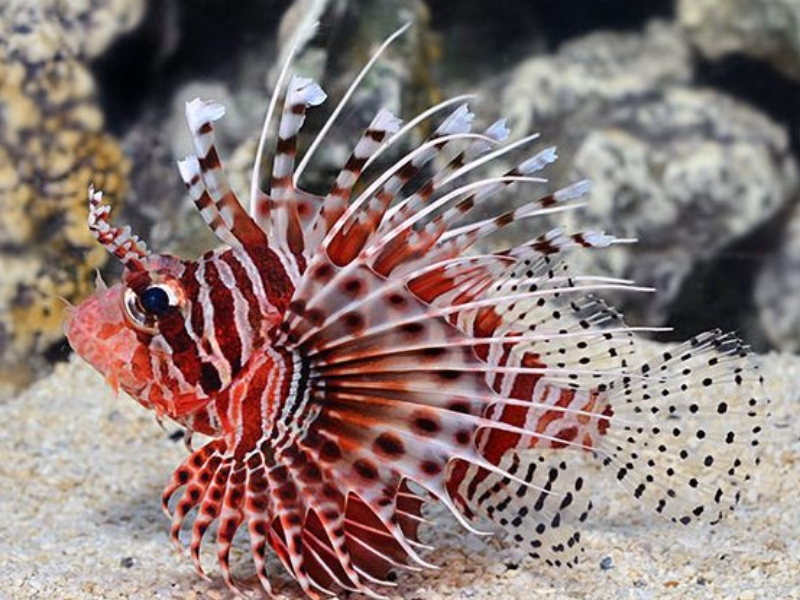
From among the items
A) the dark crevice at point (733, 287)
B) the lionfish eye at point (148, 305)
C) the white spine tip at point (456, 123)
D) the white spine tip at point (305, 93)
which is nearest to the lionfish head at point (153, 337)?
the lionfish eye at point (148, 305)

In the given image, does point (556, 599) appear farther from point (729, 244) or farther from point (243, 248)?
point (729, 244)

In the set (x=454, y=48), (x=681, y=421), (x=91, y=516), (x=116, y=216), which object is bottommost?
(x=91, y=516)

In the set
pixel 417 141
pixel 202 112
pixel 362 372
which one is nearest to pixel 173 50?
pixel 417 141

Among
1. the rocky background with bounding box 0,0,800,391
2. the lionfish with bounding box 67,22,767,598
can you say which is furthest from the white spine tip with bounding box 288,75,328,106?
the rocky background with bounding box 0,0,800,391

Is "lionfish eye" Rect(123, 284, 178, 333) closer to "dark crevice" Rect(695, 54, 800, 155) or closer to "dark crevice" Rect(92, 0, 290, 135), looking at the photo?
"dark crevice" Rect(92, 0, 290, 135)

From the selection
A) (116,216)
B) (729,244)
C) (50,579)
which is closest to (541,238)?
(50,579)

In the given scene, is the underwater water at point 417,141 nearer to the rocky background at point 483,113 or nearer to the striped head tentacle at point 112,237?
the rocky background at point 483,113
